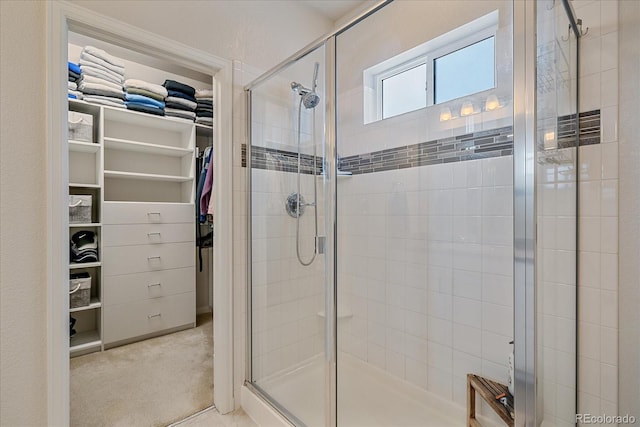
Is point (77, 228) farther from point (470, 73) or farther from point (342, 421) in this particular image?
point (470, 73)

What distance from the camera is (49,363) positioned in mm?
1272

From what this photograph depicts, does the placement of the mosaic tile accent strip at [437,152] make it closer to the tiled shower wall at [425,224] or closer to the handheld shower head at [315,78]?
the tiled shower wall at [425,224]

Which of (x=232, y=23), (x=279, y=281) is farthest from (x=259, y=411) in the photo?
(x=232, y=23)

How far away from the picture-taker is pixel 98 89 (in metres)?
2.45

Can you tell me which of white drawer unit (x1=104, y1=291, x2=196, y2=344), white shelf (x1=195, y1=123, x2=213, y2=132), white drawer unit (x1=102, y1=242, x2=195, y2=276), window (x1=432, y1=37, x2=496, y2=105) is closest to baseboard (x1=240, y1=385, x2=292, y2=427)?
white drawer unit (x1=104, y1=291, x2=196, y2=344)

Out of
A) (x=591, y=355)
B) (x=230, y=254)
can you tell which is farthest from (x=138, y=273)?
(x=591, y=355)

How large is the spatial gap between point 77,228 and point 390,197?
255 cm

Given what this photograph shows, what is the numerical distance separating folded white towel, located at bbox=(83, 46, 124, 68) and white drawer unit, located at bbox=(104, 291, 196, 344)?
2.02 meters

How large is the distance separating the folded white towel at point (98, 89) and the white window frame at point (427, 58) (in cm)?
209

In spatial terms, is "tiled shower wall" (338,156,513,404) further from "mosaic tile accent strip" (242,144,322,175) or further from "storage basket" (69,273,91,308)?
"storage basket" (69,273,91,308)

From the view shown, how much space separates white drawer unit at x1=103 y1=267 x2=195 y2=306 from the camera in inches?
100

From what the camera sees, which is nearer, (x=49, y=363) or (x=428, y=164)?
(x=49, y=363)

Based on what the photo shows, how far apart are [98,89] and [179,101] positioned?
0.63 meters

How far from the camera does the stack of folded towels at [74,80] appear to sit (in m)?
2.33
